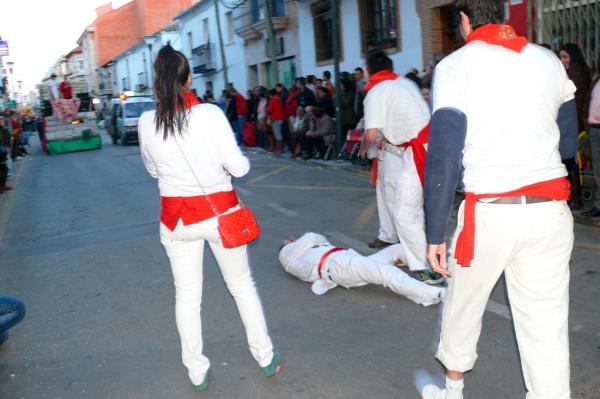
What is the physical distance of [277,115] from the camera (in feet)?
55.3

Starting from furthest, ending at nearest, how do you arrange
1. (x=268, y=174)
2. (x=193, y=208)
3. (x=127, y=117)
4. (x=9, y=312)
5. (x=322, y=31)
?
(x=127, y=117) → (x=322, y=31) → (x=268, y=174) → (x=9, y=312) → (x=193, y=208)

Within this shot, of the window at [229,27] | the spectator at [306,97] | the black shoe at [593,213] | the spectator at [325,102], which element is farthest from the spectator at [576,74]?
the window at [229,27]

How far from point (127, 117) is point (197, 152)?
23442mm

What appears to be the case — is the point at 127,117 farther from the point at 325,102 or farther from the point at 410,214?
the point at 410,214

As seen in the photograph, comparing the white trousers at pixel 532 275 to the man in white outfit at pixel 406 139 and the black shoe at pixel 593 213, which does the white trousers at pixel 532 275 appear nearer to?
the man in white outfit at pixel 406 139

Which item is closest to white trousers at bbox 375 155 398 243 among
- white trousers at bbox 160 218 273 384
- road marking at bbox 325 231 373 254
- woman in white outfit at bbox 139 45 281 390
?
road marking at bbox 325 231 373 254

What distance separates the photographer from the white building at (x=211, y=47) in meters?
30.6

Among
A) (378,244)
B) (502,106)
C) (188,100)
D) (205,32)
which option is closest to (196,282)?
(188,100)

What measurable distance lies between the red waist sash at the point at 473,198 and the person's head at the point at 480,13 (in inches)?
24.4

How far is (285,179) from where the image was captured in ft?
40.7

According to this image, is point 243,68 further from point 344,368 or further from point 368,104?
point 344,368

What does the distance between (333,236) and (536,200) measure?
191 inches

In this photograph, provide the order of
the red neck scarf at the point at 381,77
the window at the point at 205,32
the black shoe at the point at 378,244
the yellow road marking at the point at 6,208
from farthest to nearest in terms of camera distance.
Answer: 1. the window at the point at 205,32
2. the yellow road marking at the point at 6,208
3. the black shoe at the point at 378,244
4. the red neck scarf at the point at 381,77

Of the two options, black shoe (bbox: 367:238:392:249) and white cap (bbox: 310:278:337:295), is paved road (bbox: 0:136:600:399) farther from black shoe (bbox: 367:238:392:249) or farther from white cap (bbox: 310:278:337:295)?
black shoe (bbox: 367:238:392:249)
